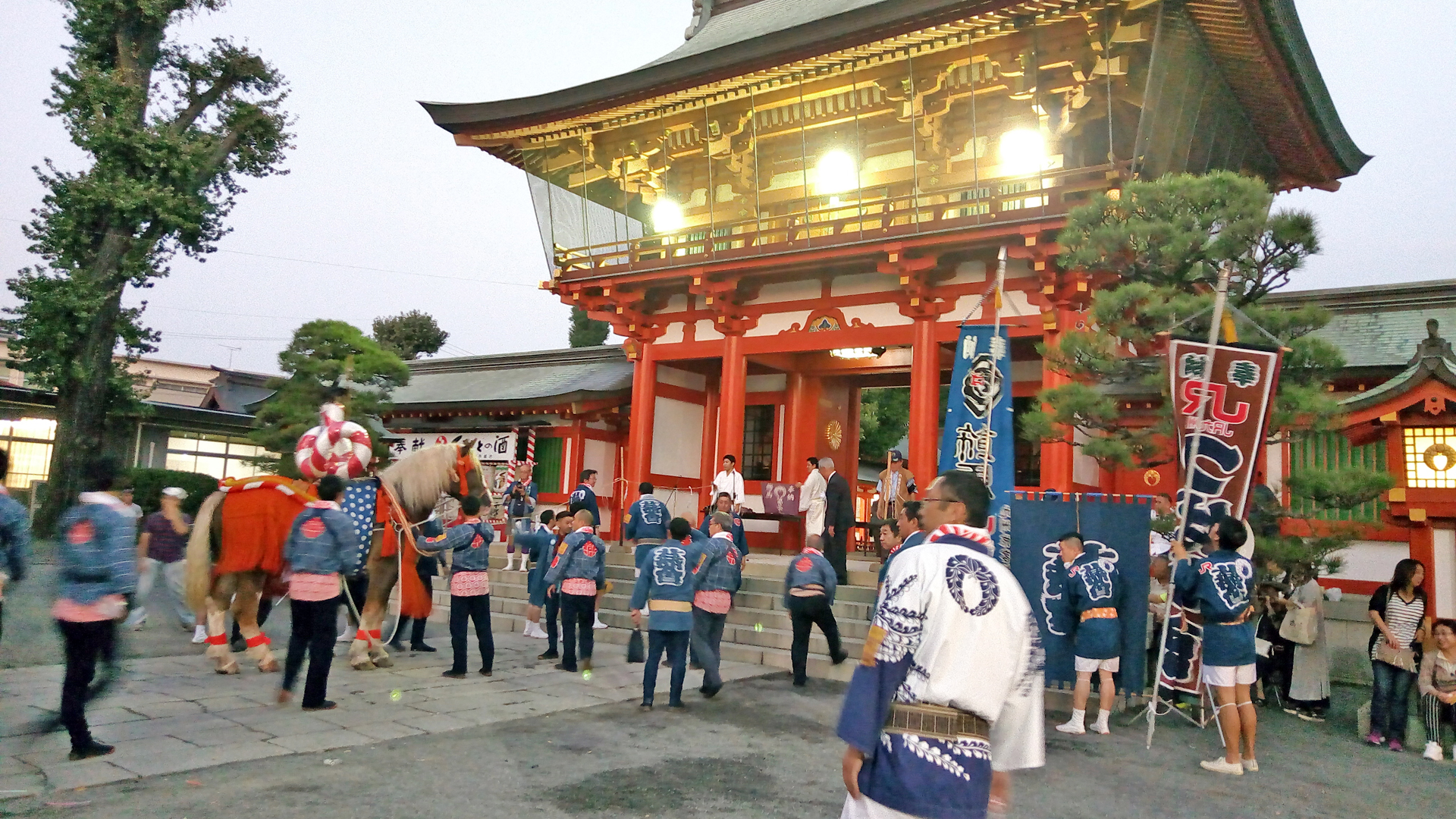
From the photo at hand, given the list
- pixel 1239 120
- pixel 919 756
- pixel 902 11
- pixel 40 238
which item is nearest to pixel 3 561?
pixel 919 756

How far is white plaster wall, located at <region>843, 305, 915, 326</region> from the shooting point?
45.2ft

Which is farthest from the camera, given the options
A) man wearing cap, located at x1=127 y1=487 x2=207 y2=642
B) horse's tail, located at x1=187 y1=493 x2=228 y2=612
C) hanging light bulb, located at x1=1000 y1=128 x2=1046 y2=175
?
hanging light bulb, located at x1=1000 y1=128 x2=1046 y2=175

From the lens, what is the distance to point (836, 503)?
11.0m

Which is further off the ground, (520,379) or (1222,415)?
(520,379)

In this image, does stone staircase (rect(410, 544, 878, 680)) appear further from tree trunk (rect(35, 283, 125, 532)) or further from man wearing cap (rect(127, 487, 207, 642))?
tree trunk (rect(35, 283, 125, 532))

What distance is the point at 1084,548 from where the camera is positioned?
7703 mm

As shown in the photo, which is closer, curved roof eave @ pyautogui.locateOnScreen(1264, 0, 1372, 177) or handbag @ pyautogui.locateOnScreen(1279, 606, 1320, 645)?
handbag @ pyautogui.locateOnScreen(1279, 606, 1320, 645)

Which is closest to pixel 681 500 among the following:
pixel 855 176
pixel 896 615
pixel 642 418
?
pixel 642 418

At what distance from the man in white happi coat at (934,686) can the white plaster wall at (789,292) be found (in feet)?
40.3

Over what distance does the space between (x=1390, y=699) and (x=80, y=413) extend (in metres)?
19.7

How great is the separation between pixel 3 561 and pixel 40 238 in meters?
14.3

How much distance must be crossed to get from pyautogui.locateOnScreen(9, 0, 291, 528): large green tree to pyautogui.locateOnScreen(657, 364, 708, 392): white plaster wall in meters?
9.00

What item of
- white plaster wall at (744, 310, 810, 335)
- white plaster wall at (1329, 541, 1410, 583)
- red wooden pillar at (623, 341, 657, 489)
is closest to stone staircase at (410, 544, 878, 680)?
red wooden pillar at (623, 341, 657, 489)

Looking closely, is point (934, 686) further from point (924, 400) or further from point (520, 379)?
point (520, 379)
